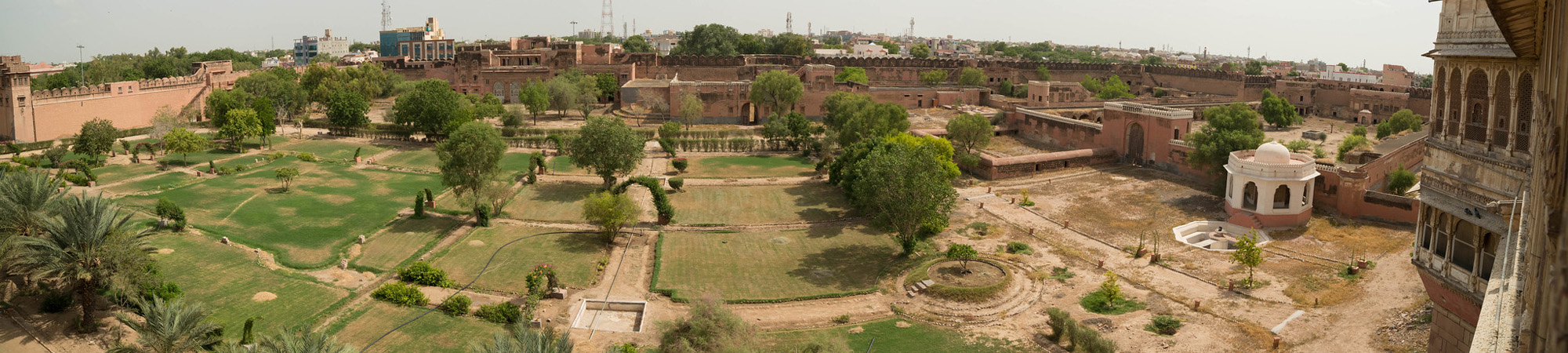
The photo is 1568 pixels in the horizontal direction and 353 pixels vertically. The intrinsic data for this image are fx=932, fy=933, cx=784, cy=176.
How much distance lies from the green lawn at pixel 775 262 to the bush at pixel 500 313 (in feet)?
10.7

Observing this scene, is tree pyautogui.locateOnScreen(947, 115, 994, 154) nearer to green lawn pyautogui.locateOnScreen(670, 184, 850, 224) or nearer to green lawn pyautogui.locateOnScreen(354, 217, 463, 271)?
green lawn pyautogui.locateOnScreen(670, 184, 850, 224)

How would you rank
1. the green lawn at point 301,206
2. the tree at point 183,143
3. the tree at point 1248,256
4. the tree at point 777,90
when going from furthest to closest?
the tree at point 777,90 < the tree at point 183,143 < the green lawn at point 301,206 < the tree at point 1248,256

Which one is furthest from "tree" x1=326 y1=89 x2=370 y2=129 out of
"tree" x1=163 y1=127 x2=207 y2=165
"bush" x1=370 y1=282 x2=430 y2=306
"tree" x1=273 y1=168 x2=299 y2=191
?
"bush" x1=370 y1=282 x2=430 y2=306

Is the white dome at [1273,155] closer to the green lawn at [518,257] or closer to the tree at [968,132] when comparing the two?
the tree at [968,132]

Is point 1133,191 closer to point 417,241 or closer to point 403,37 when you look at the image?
point 417,241

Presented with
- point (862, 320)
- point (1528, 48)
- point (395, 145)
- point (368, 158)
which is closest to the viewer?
point (1528, 48)

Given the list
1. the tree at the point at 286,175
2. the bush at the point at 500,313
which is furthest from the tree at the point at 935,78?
the bush at the point at 500,313

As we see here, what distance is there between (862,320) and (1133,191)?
50.4 ft

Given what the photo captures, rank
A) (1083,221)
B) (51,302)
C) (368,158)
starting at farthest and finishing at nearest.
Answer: (368,158)
(1083,221)
(51,302)

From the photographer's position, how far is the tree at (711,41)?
7281 cm

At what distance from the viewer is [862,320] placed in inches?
688

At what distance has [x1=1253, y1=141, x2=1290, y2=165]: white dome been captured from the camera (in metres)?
24.5

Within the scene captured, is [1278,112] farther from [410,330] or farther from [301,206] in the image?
[410,330]

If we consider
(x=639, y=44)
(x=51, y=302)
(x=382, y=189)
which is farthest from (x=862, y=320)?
(x=639, y=44)
